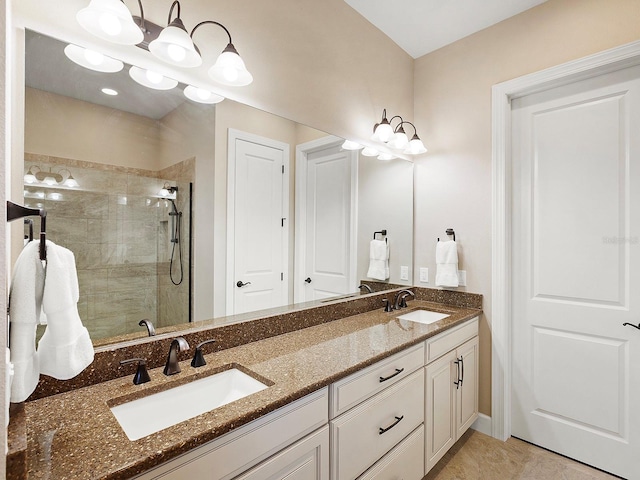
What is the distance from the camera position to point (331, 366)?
1236 mm

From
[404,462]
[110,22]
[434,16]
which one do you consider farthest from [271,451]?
[434,16]

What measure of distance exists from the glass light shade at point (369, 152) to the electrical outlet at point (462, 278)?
3.45ft

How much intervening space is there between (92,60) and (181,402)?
47.5 inches

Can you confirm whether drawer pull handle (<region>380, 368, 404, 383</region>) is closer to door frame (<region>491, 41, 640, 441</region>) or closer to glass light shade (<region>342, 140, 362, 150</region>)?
door frame (<region>491, 41, 640, 441</region>)

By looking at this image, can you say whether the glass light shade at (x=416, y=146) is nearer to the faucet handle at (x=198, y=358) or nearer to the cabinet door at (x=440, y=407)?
the cabinet door at (x=440, y=407)

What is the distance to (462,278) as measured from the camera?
2.38 meters

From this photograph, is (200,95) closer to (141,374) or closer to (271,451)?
(141,374)

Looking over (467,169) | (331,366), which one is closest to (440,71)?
(467,169)

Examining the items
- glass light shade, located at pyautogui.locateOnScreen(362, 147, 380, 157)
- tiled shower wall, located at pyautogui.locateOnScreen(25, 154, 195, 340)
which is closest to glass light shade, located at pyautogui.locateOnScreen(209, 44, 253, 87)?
tiled shower wall, located at pyautogui.locateOnScreen(25, 154, 195, 340)

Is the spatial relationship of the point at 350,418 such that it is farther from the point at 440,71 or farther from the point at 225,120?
the point at 440,71

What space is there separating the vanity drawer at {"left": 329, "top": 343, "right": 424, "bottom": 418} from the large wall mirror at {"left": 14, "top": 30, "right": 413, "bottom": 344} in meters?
0.59

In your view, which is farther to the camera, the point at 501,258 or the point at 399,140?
the point at 399,140

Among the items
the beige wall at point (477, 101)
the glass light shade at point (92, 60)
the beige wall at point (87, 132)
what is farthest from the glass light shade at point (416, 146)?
the glass light shade at point (92, 60)

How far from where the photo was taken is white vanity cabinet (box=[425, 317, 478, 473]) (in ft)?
5.71
